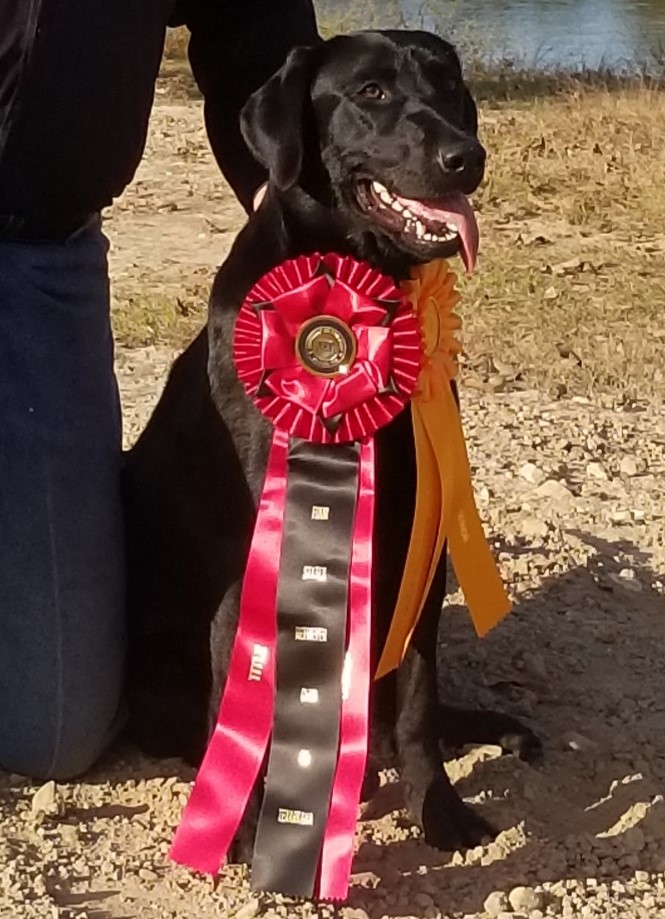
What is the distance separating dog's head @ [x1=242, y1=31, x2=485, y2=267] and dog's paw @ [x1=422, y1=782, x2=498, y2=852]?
869mm

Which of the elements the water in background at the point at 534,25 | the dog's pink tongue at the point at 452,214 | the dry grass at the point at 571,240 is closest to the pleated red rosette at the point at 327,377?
the dog's pink tongue at the point at 452,214

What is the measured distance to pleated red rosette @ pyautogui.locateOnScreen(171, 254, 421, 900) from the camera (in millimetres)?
2422

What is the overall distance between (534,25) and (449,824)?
12.7m

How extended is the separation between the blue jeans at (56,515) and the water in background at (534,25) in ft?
27.6

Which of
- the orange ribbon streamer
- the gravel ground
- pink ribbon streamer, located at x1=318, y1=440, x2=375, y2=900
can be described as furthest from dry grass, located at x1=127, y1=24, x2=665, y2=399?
pink ribbon streamer, located at x1=318, y1=440, x2=375, y2=900

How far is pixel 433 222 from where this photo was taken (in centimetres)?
240

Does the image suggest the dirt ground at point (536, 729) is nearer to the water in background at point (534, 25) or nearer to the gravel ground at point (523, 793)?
the gravel ground at point (523, 793)

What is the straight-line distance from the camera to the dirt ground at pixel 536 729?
239 centimetres

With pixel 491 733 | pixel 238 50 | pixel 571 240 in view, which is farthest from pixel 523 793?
pixel 571 240

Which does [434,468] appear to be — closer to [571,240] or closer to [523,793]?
[523,793]

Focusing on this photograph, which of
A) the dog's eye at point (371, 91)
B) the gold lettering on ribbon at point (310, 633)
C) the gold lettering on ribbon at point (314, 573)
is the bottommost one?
the gold lettering on ribbon at point (310, 633)

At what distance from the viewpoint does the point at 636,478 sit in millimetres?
3998

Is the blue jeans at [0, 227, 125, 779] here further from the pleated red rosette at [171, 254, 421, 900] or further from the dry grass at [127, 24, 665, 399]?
the dry grass at [127, 24, 665, 399]

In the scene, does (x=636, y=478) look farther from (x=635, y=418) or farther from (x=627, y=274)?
(x=627, y=274)
